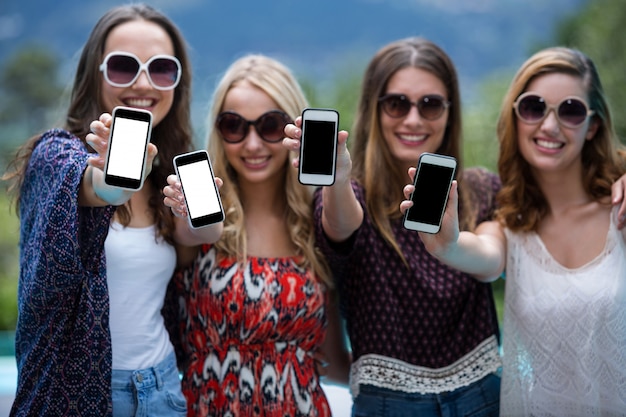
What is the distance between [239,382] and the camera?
2.77 metres

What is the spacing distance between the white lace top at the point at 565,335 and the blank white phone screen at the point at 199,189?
131cm

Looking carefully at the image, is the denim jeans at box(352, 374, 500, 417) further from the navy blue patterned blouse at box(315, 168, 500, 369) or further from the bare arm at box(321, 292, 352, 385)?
the bare arm at box(321, 292, 352, 385)

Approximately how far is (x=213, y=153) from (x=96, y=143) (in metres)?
0.89

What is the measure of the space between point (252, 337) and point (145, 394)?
0.44 metres

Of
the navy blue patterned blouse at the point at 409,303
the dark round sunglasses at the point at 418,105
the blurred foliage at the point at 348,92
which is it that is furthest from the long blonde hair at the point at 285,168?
the blurred foliage at the point at 348,92

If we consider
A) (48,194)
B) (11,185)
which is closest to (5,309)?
(11,185)

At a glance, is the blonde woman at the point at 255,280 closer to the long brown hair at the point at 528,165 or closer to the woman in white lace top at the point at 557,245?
the woman in white lace top at the point at 557,245

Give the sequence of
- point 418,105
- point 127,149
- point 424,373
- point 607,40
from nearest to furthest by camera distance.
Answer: point 127,149, point 424,373, point 418,105, point 607,40

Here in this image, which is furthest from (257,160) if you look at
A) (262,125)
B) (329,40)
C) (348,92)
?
(329,40)

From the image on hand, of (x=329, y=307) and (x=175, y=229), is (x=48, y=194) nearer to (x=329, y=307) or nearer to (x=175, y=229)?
(x=175, y=229)

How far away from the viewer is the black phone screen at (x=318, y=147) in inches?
94.0

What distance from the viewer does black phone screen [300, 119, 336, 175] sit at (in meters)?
2.39

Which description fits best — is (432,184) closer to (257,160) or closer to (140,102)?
(257,160)

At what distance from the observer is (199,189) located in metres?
2.33
